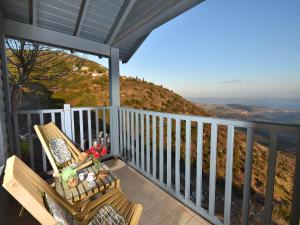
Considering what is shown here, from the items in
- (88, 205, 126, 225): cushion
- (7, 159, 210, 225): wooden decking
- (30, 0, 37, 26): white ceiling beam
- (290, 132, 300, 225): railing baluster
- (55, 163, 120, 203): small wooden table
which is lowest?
(7, 159, 210, 225): wooden decking

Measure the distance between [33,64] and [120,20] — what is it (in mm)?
4612

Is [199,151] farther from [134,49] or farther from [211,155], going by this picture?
[134,49]

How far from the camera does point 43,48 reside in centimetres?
561

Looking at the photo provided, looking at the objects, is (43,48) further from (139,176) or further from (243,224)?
(243,224)

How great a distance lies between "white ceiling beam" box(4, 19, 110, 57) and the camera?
2238mm

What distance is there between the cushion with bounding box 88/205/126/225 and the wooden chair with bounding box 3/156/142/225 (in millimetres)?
30

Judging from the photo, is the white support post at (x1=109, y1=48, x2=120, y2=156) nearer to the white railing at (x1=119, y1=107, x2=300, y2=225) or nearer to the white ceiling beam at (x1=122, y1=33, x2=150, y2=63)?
the white railing at (x1=119, y1=107, x2=300, y2=225)

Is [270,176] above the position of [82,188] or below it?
above

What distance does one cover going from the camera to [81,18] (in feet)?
8.10

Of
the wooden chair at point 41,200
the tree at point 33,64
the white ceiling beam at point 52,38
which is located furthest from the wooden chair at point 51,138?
the tree at point 33,64

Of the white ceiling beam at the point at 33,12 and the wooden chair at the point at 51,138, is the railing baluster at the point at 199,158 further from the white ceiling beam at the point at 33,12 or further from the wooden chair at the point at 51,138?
the white ceiling beam at the point at 33,12

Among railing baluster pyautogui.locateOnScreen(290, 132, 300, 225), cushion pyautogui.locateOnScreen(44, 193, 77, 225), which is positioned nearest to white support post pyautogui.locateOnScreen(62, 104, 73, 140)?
cushion pyautogui.locateOnScreen(44, 193, 77, 225)

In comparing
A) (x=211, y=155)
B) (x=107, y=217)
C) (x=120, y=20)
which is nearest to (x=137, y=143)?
(x=211, y=155)

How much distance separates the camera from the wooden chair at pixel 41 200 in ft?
2.55
